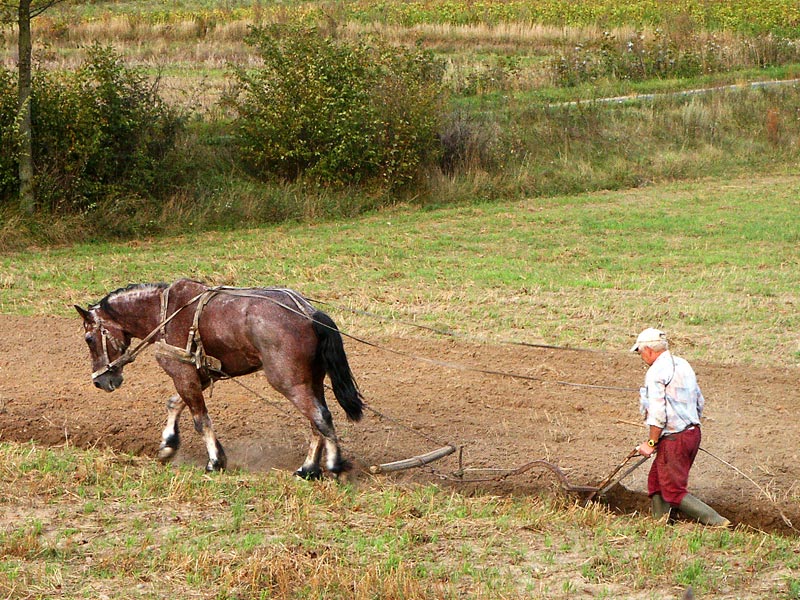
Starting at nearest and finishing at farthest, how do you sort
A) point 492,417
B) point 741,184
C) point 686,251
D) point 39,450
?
point 39,450 < point 492,417 < point 686,251 < point 741,184

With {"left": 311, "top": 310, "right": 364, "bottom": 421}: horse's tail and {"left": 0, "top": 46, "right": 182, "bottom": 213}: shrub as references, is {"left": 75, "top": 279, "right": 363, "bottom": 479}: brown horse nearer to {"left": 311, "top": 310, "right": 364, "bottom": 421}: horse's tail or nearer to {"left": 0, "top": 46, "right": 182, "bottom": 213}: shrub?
{"left": 311, "top": 310, "right": 364, "bottom": 421}: horse's tail

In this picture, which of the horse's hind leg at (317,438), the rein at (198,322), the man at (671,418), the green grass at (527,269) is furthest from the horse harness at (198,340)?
the green grass at (527,269)

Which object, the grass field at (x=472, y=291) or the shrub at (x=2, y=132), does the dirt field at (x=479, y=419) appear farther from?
the shrub at (x=2, y=132)

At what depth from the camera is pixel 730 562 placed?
6707mm

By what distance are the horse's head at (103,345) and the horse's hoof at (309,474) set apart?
1.83 metres

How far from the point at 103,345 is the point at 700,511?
197 inches

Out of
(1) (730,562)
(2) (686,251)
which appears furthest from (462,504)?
(2) (686,251)

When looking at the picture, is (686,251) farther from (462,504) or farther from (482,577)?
(482,577)

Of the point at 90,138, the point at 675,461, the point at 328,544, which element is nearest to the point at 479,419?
the point at 675,461

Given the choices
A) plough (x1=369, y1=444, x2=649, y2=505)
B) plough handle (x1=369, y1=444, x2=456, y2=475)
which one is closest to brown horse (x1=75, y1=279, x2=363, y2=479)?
plough handle (x1=369, y1=444, x2=456, y2=475)

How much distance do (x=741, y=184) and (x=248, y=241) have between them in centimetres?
1175

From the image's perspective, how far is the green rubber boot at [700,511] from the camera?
25.0ft

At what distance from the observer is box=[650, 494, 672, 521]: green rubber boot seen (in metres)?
7.67

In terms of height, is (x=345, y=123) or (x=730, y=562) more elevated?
(x=345, y=123)
